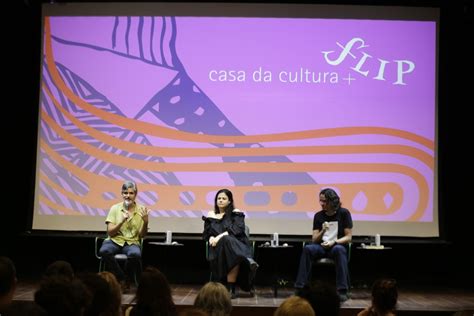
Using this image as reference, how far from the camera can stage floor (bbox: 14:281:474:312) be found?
4785mm

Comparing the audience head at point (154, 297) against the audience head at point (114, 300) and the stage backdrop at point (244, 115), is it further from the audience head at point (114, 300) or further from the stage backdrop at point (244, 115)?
the stage backdrop at point (244, 115)

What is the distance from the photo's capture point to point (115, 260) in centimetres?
521

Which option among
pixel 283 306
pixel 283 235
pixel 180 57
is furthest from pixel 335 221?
pixel 283 306

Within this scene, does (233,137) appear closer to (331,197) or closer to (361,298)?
(331,197)

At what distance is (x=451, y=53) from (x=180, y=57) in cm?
282

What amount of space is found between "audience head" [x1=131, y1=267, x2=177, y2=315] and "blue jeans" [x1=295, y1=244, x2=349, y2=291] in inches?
115

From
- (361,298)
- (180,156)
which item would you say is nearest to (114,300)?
(361,298)

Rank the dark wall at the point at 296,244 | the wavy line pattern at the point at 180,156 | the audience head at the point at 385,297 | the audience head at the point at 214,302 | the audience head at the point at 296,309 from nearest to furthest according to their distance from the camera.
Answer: the audience head at the point at 296,309 → the audience head at the point at 214,302 → the audience head at the point at 385,297 → the wavy line pattern at the point at 180,156 → the dark wall at the point at 296,244

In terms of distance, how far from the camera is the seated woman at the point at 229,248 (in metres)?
5.12

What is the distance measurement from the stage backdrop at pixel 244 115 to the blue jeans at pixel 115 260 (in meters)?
0.76

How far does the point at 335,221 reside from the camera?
209 inches

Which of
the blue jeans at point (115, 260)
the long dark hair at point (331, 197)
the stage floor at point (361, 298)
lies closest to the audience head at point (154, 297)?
the stage floor at point (361, 298)

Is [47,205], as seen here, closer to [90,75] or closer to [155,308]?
[90,75]

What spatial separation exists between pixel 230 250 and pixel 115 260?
101 centimetres
